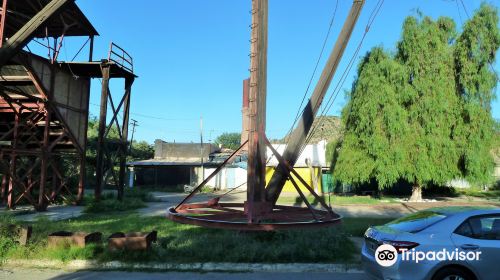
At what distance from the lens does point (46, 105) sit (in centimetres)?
2161

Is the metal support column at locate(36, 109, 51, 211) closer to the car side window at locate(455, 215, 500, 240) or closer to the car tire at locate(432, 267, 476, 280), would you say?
the car tire at locate(432, 267, 476, 280)

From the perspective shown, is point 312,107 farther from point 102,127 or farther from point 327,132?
point 327,132

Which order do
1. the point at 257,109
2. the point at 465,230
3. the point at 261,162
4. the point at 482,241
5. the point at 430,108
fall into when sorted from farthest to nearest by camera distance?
the point at 430,108
the point at 261,162
the point at 257,109
the point at 465,230
the point at 482,241

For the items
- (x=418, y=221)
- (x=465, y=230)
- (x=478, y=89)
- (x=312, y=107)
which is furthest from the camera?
(x=478, y=89)

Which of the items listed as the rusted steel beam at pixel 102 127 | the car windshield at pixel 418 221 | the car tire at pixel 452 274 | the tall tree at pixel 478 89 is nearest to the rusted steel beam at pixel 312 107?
the car windshield at pixel 418 221

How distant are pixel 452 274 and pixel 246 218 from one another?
467 centimetres

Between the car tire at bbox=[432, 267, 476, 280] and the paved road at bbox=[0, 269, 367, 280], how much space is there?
7.89 ft

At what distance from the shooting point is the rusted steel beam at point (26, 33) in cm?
1374

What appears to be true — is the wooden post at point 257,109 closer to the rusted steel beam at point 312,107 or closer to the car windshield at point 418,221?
the rusted steel beam at point 312,107

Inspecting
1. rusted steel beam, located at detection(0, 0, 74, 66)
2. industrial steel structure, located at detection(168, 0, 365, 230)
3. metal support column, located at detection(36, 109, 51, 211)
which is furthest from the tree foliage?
industrial steel structure, located at detection(168, 0, 365, 230)

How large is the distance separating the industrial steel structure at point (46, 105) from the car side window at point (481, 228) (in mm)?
17525

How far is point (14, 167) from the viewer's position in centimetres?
2175

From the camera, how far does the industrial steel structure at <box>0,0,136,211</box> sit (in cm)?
2058

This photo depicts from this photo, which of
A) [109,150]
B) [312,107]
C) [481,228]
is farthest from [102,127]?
[481,228]
